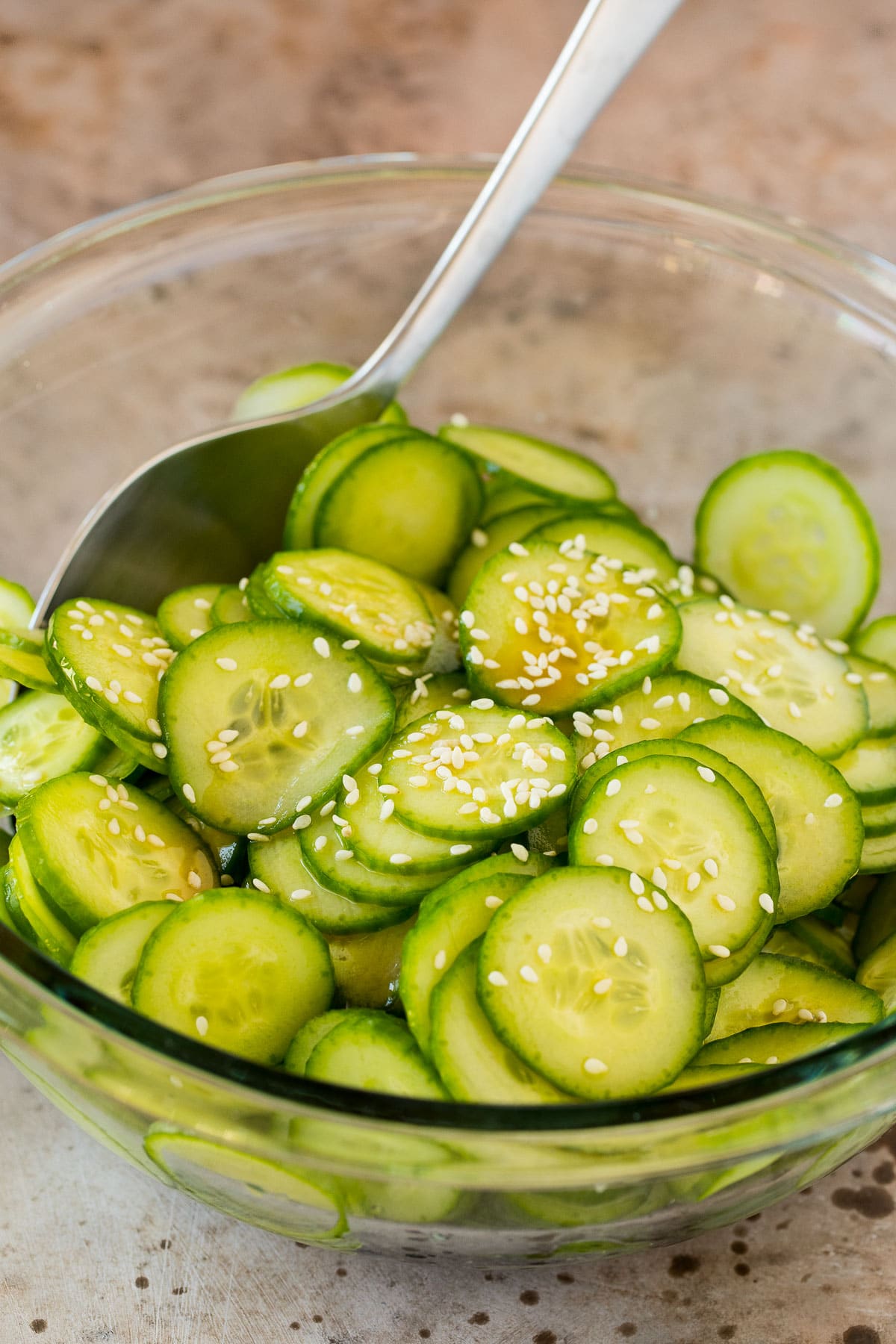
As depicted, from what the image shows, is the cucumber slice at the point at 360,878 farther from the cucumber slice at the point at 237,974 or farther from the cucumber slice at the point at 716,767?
the cucumber slice at the point at 716,767

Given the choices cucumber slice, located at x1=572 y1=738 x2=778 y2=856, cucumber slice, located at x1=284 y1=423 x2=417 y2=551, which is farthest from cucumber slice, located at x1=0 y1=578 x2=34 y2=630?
cucumber slice, located at x1=572 y1=738 x2=778 y2=856

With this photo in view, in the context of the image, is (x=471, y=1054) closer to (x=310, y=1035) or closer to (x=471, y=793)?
(x=310, y=1035)

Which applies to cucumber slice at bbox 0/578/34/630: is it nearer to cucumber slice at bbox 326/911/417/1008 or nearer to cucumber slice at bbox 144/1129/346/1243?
cucumber slice at bbox 326/911/417/1008

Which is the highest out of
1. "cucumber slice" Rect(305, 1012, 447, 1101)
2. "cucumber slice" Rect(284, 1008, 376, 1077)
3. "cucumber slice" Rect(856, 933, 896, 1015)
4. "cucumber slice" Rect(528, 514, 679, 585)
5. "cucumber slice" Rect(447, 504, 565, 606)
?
"cucumber slice" Rect(528, 514, 679, 585)

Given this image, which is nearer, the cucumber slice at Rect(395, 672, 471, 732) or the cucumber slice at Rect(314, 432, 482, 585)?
the cucumber slice at Rect(395, 672, 471, 732)

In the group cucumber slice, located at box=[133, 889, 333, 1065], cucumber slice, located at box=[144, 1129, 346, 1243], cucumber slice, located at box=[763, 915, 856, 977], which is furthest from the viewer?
cucumber slice, located at box=[763, 915, 856, 977]

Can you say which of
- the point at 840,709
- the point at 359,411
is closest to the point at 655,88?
the point at 359,411
